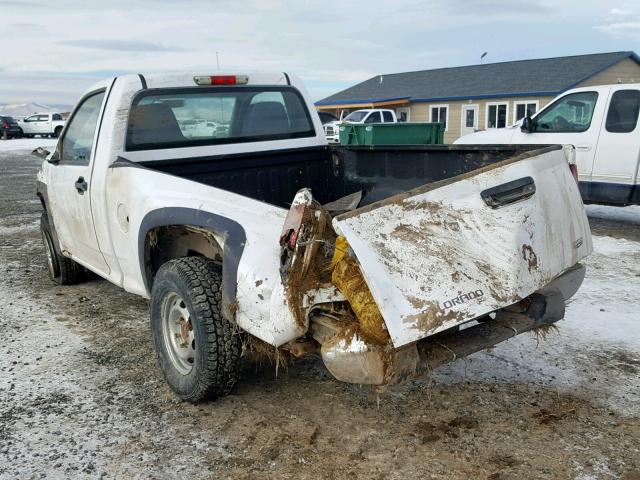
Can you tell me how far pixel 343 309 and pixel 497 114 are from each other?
30.2m

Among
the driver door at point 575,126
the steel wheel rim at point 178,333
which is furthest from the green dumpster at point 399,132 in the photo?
the steel wheel rim at point 178,333

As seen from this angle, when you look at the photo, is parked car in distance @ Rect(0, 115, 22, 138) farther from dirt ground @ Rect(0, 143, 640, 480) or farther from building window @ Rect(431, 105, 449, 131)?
dirt ground @ Rect(0, 143, 640, 480)

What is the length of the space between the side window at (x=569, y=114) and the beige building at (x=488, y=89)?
19.7m

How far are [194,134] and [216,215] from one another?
70.5 inches

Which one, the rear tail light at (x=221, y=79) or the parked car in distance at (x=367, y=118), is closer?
the rear tail light at (x=221, y=79)

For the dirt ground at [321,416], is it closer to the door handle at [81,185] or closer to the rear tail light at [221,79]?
the door handle at [81,185]

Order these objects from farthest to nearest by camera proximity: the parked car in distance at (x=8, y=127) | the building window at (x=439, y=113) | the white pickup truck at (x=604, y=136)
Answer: the parked car in distance at (x=8, y=127) < the building window at (x=439, y=113) < the white pickup truck at (x=604, y=136)

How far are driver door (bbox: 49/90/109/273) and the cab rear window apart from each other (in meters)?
0.36

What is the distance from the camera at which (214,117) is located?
16.7ft

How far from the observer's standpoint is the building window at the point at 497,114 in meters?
30.8

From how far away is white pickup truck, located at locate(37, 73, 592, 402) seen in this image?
2.81 m

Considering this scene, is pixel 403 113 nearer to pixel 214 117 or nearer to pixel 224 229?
pixel 214 117

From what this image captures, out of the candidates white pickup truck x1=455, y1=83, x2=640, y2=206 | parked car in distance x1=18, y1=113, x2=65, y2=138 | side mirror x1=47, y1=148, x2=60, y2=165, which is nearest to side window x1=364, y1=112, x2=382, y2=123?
white pickup truck x1=455, y1=83, x2=640, y2=206

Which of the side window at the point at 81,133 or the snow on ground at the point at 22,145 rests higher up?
the side window at the point at 81,133
